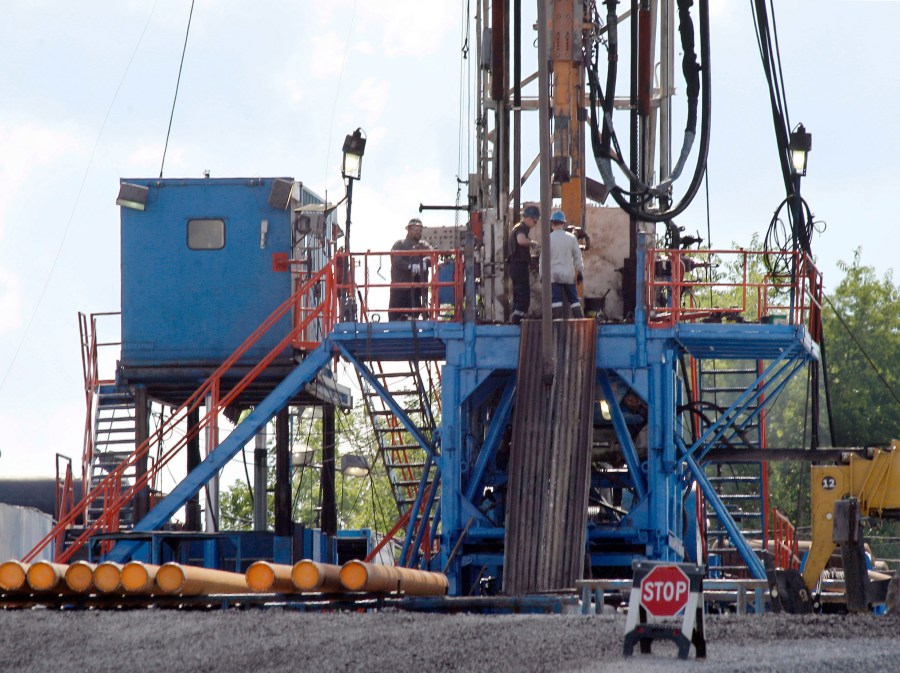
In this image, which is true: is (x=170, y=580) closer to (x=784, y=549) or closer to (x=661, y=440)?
(x=661, y=440)

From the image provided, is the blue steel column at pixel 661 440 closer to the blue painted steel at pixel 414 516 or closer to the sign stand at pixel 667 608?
the blue painted steel at pixel 414 516

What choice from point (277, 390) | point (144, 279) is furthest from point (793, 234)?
point (144, 279)

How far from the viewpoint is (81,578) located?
666 inches

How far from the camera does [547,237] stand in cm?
1942

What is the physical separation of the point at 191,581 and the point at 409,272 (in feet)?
22.2

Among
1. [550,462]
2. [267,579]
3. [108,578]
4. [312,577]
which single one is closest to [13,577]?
[108,578]

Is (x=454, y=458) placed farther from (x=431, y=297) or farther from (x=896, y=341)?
(x=896, y=341)

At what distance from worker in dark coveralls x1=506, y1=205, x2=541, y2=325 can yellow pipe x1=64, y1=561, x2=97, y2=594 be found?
22.1 ft

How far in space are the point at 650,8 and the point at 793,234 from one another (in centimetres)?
387

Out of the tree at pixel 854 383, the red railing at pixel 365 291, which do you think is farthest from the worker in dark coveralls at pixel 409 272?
the tree at pixel 854 383

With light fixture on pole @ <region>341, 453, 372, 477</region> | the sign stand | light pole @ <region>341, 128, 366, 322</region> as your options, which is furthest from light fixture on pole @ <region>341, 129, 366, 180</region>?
the sign stand

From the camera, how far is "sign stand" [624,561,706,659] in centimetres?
1248

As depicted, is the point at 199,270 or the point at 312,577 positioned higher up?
the point at 199,270

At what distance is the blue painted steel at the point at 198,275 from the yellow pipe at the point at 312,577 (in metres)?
8.43
